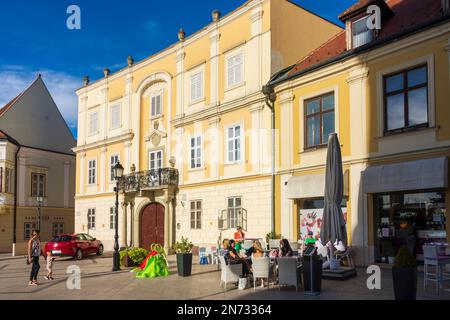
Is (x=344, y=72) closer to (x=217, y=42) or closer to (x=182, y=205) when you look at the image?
(x=217, y=42)

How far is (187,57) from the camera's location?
26703 millimetres

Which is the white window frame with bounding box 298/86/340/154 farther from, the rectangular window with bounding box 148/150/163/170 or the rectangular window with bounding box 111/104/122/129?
the rectangular window with bounding box 111/104/122/129

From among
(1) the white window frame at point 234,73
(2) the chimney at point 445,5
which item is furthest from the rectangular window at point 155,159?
(2) the chimney at point 445,5

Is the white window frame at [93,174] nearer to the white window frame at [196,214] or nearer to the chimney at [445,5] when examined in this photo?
the white window frame at [196,214]

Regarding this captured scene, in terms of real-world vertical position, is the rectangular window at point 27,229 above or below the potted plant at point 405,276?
below

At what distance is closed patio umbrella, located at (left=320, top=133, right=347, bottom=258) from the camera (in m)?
13.2

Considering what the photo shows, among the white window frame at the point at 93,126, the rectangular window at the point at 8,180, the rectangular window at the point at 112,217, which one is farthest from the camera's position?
the rectangular window at the point at 8,180

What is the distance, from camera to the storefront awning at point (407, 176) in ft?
46.7

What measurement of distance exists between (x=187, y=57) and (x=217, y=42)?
8.61ft

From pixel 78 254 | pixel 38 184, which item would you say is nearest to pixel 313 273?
pixel 78 254

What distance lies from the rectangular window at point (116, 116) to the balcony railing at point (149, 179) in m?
4.17

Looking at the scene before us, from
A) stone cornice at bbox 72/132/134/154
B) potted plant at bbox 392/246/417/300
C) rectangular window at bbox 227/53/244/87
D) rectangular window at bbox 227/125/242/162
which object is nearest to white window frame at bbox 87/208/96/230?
stone cornice at bbox 72/132/134/154

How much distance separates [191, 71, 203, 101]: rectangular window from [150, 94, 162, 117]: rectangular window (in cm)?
310
